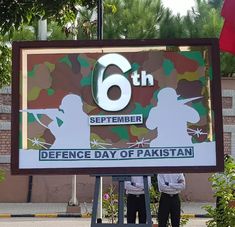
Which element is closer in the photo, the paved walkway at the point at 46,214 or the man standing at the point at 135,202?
the man standing at the point at 135,202

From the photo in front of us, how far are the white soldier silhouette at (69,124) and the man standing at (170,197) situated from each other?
11.8 ft

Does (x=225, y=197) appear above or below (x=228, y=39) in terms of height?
below

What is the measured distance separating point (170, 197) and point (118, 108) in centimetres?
383

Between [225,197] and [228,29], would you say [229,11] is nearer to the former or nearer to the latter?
[228,29]

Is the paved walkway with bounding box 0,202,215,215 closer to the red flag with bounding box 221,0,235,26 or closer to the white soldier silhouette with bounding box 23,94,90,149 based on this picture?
the red flag with bounding box 221,0,235,26

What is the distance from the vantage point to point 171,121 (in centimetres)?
499

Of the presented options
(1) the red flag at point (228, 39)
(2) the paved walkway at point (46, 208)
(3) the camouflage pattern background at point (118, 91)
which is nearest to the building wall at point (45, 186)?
(2) the paved walkway at point (46, 208)

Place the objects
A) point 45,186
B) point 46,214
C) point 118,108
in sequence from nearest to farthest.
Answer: point 118,108
point 46,214
point 45,186

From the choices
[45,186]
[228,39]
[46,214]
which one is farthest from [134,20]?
[228,39]

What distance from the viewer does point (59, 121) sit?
16.4ft

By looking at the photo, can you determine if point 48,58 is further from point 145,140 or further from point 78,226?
point 78,226

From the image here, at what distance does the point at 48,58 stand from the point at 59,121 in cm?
52

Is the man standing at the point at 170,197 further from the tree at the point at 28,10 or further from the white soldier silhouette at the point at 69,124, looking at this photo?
the white soldier silhouette at the point at 69,124

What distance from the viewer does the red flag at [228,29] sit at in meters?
5.90
